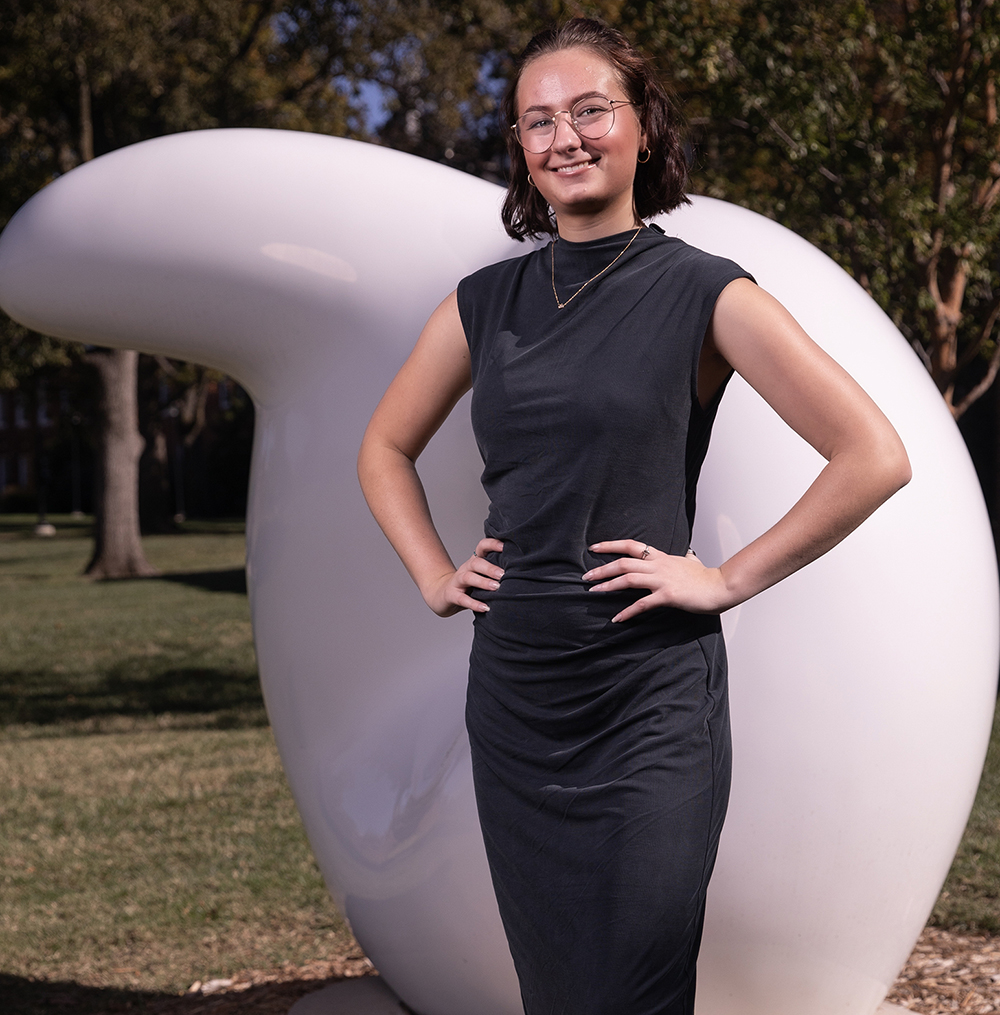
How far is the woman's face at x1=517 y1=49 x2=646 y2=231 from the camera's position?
75.0 inches

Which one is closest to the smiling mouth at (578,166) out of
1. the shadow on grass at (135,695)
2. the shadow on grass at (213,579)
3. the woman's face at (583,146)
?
the woman's face at (583,146)

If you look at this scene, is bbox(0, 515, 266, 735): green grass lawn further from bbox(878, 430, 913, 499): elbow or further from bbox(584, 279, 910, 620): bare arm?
bbox(878, 430, 913, 499): elbow

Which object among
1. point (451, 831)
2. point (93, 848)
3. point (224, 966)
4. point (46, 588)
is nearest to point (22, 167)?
point (46, 588)

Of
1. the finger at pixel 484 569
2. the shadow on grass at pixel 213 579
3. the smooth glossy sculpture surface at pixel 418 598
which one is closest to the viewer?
the finger at pixel 484 569

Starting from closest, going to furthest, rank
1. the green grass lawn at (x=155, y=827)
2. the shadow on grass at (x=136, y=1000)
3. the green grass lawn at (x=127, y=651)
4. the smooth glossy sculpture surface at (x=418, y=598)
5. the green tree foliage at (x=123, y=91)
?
the smooth glossy sculpture surface at (x=418, y=598)
the shadow on grass at (x=136, y=1000)
the green grass lawn at (x=155, y=827)
the green grass lawn at (x=127, y=651)
the green tree foliage at (x=123, y=91)

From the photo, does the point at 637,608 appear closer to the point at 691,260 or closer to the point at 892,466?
the point at 892,466

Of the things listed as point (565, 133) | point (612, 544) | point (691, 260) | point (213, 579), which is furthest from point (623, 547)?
point (213, 579)

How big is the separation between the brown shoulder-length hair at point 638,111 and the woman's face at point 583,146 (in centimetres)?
2

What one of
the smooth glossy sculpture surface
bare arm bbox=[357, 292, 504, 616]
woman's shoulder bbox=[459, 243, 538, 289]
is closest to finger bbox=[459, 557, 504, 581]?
bare arm bbox=[357, 292, 504, 616]

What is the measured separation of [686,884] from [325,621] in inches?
63.3

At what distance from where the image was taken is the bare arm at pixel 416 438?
2.08 m

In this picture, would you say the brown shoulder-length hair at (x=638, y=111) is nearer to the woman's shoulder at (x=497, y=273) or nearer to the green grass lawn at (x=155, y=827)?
the woman's shoulder at (x=497, y=273)

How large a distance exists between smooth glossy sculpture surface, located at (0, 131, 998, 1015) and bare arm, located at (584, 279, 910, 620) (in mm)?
996

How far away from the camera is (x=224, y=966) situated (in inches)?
171
